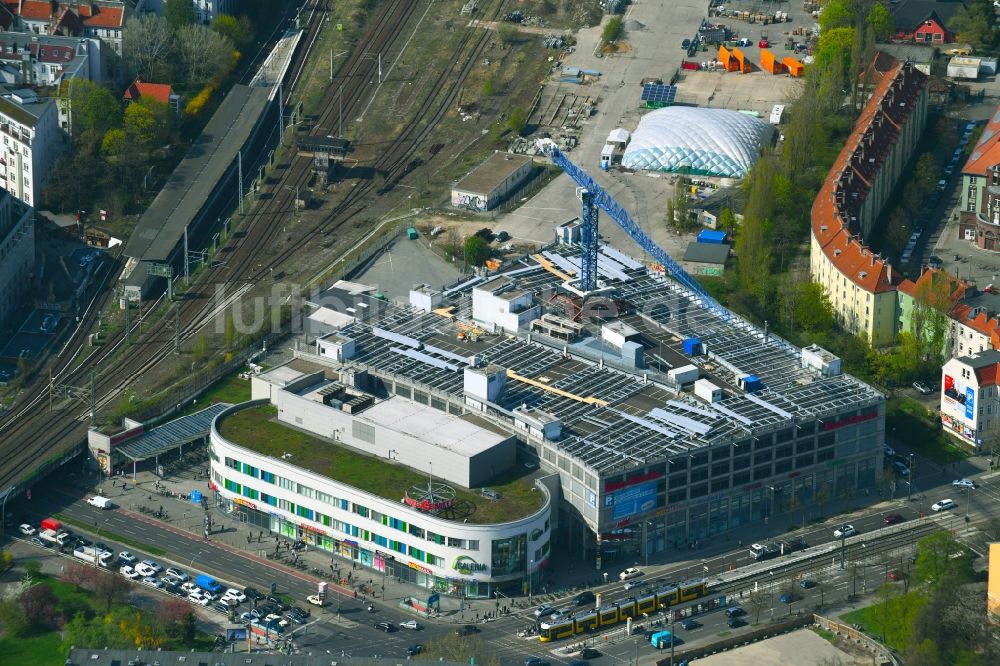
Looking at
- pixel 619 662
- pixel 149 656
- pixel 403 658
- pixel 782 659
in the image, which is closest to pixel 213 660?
pixel 149 656

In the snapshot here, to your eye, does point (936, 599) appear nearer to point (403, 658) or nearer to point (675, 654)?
point (675, 654)

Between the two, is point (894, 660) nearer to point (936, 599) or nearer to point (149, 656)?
point (936, 599)

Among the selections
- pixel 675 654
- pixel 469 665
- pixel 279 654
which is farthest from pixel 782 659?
pixel 279 654

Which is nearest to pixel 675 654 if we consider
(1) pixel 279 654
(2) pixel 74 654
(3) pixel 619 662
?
(3) pixel 619 662

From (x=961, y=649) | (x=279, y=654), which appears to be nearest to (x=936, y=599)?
(x=961, y=649)

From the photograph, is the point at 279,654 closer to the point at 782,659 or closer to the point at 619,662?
the point at 619,662
